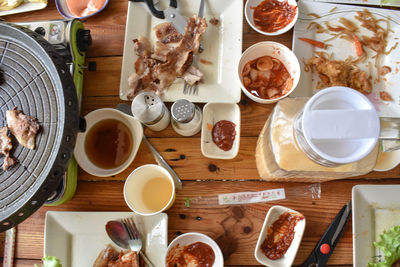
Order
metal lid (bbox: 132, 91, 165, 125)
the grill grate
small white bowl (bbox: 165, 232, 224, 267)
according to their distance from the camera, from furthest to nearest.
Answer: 1. metal lid (bbox: 132, 91, 165, 125)
2. small white bowl (bbox: 165, 232, 224, 267)
3. the grill grate

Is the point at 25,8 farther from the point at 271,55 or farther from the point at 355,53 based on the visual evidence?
the point at 355,53

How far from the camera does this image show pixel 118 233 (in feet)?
4.27

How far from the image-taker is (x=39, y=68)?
111cm

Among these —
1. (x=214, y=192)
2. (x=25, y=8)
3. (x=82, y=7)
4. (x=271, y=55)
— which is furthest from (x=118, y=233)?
(x=25, y=8)

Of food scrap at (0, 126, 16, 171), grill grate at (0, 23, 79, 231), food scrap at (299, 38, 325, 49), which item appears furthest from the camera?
food scrap at (299, 38, 325, 49)

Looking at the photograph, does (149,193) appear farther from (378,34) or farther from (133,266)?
(378,34)

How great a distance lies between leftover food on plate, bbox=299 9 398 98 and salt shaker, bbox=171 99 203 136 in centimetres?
58

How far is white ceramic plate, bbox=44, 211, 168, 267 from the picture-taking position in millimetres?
1307

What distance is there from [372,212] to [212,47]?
3.53 feet

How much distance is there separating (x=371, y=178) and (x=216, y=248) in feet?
2.58

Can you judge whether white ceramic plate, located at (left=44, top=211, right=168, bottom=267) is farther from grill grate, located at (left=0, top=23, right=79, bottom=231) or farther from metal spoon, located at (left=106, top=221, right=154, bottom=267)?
grill grate, located at (left=0, top=23, right=79, bottom=231)

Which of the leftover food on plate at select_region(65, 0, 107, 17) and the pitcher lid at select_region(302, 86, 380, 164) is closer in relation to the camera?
the pitcher lid at select_region(302, 86, 380, 164)

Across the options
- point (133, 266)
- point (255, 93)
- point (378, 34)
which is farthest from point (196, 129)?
point (378, 34)

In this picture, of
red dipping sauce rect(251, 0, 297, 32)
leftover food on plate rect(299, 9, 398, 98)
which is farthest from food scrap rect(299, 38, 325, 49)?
red dipping sauce rect(251, 0, 297, 32)
